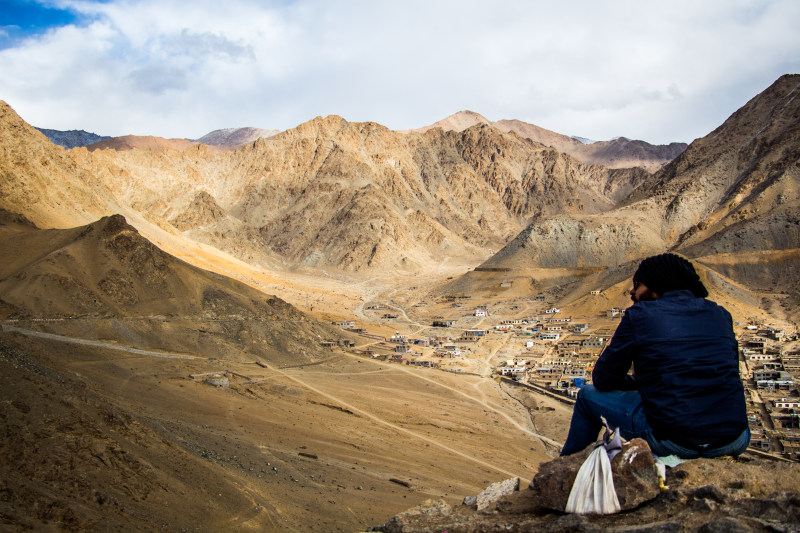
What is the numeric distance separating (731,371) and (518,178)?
184 metres

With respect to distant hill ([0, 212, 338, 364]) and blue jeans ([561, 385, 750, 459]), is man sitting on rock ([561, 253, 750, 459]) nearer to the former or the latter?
blue jeans ([561, 385, 750, 459])

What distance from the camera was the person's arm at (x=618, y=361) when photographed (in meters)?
5.04

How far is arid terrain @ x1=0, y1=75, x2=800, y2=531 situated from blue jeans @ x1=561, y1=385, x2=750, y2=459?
771 centimetres

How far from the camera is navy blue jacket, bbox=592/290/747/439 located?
4812mm

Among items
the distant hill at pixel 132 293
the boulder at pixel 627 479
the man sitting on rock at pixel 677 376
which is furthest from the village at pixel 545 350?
the boulder at pixel 627 479

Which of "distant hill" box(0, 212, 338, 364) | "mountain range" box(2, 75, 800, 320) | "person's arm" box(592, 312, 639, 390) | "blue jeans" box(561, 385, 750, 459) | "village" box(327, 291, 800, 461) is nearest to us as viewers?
"person's arm" box(592, 312, 639, 390)

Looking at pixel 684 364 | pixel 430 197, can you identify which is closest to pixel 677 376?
pixel 684 364

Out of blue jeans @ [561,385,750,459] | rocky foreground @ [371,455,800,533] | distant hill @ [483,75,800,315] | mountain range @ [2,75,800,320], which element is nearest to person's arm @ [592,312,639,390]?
blue jeans @ [561,385,750,459]

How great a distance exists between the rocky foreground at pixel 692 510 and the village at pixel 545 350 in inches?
541

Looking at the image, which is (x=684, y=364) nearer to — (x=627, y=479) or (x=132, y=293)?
(x=627, y=479)

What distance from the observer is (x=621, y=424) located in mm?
5316

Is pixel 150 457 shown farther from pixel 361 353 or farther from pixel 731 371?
pixel 361 353

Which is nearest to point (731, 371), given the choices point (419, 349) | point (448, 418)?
point (448, 418)

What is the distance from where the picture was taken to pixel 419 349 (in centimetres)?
4747
